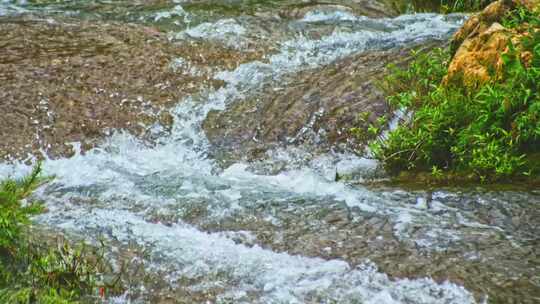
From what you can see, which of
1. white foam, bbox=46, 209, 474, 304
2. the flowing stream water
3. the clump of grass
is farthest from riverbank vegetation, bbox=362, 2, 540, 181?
the clump of grass

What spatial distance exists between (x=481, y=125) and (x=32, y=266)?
3536 mm

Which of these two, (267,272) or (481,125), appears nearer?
(267,272)

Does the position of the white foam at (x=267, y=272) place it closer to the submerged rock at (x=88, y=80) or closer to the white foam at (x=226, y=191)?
the white foam at (x=226, y=191)

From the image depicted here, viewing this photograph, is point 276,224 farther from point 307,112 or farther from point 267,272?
point 307,112

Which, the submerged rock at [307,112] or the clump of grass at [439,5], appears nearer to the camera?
the submerged rock at [307,112]

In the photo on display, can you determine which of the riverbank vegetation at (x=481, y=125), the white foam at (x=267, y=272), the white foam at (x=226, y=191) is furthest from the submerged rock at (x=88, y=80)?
the riverbank vegetation at (x=481, y=125)

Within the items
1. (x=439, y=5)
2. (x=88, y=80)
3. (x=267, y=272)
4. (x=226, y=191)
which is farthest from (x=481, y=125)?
(x=439, y=5)

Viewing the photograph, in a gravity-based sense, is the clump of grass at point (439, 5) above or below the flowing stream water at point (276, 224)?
above

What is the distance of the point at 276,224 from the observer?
179 inches

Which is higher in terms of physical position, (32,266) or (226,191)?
(32,266)

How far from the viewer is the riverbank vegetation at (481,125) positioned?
4926 mm

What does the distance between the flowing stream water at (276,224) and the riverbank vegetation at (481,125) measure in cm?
26

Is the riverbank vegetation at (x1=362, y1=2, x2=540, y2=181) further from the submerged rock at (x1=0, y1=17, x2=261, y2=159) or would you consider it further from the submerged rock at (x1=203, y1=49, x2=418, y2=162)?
the submerged rock at (x1=0, y1=17, x2=261, y2=159)

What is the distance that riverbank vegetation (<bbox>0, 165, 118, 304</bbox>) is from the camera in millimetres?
3021
